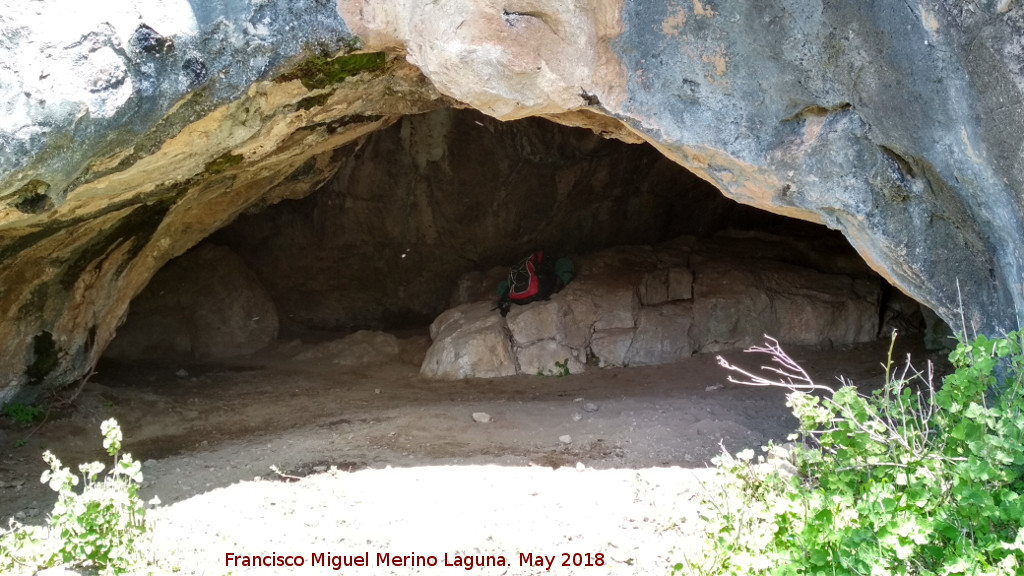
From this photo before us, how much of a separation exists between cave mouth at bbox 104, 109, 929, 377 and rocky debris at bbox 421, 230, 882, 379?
2 cm

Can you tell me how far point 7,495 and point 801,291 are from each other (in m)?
6.91

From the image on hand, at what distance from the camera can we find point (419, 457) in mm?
5281

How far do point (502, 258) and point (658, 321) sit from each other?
7.79ft

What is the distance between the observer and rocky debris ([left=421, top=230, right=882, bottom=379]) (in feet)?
26.1

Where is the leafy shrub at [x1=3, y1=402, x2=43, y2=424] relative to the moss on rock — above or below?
below

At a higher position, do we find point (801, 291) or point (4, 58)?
point (4, 58)

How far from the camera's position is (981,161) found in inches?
142

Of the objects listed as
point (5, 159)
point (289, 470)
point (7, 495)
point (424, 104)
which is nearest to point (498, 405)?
point (289, 470)

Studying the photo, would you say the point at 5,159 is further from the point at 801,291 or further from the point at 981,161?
the point at 801,291

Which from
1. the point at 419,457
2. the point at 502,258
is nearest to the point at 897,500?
the point at 419,457

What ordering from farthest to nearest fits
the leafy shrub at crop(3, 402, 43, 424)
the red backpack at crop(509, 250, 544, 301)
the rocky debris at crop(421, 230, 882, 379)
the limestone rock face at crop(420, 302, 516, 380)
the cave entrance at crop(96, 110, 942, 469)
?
the red backpack at crop(509, 250, 544, 301)
the rocky debris at crop(421, 230, 882, 379)
the limestone rock face at crop(420, 302, 516, 380)
the cave entrance at crop(96, 110, 942, 469)
the leafy shrub at crop(3, 402, 43, 424)

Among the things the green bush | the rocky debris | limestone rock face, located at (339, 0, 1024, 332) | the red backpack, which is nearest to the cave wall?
the red backpack

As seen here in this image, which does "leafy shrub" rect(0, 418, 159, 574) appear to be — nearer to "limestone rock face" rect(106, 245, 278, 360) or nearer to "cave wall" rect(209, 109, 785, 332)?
"limestone rock face" rect(106, 245, 278, 360)

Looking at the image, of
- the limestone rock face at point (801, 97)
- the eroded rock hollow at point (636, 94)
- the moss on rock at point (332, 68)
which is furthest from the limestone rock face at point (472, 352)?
the limestone rock face at point (801, 97)
